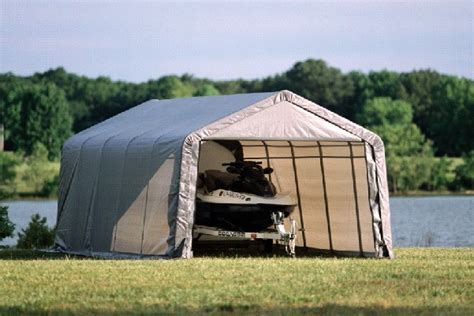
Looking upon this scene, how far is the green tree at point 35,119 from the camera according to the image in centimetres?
9940

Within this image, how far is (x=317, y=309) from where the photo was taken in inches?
710

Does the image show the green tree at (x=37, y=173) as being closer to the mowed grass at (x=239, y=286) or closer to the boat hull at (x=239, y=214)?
the boat hull at (x=239, y=214)

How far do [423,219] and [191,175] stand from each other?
34.6 metres

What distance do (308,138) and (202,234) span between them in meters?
3.13

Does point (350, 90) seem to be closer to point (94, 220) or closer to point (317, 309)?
point (94, 220)

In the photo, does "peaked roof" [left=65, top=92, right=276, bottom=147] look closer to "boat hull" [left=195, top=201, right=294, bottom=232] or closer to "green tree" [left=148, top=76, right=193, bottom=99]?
"boat hull" [left=195, top=201, right=294, bottom=232]

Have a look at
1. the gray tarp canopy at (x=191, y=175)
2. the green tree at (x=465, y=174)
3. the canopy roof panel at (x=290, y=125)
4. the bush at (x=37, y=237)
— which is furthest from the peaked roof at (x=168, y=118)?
the green tree at (x=465, y=174)

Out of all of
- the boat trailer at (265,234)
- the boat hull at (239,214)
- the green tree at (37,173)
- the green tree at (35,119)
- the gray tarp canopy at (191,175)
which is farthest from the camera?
the green tree at (35,119)

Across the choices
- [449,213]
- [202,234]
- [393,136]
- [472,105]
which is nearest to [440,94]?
[472,105]

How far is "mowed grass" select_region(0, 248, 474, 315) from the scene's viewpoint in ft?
59.8

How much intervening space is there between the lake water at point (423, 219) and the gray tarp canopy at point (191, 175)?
7.55 m

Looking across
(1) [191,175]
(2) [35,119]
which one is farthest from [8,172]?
(1) [191,175]

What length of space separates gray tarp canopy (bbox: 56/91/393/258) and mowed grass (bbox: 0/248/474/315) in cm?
122

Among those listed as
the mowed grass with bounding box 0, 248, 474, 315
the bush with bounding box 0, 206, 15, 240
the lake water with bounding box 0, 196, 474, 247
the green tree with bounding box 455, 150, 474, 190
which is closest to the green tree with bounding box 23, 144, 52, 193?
the lake water with bounding box 0, 196, 474, 247
